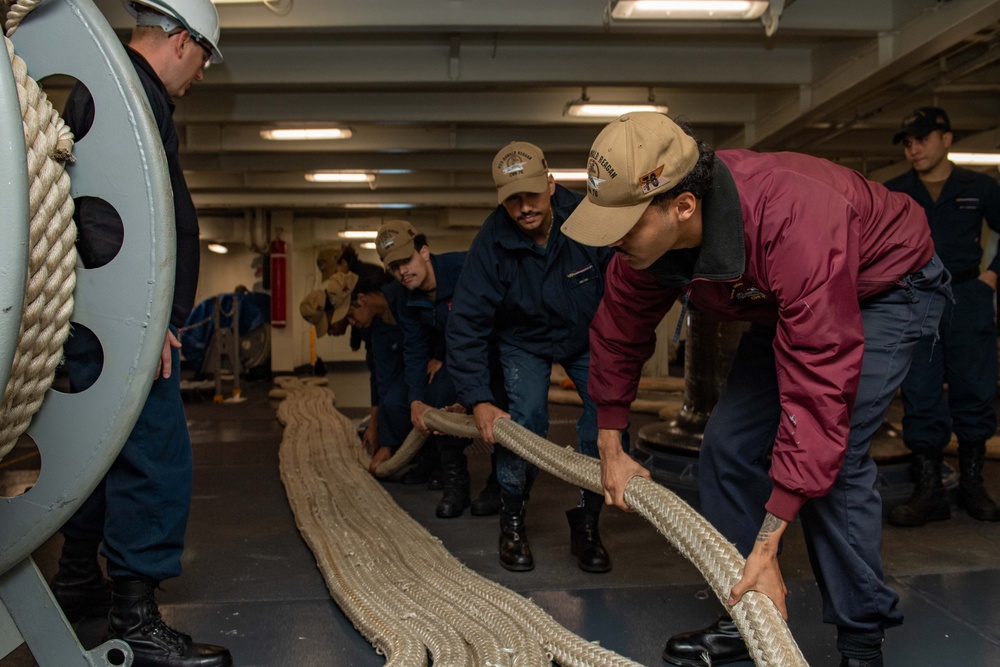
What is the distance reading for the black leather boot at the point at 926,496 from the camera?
11.7 feet

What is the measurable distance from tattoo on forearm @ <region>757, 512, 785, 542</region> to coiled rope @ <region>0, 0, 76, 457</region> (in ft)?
4.50

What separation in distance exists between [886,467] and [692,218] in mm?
2820

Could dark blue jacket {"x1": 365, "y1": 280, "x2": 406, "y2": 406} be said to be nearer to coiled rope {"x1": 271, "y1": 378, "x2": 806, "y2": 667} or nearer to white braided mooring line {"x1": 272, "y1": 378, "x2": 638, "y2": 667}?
white braided mooring line {"x1": 272, "y1": 378, "x2": 638, "y2": 667}

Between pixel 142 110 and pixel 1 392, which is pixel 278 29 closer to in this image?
pixel 142 110

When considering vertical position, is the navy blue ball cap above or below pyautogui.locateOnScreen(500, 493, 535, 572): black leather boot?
above

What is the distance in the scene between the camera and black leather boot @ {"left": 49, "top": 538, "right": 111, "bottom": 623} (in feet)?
8.21

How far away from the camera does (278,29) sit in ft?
17.5

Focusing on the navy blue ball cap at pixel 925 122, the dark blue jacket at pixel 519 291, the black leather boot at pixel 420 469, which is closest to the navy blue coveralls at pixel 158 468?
the dark blue jacket at pixel 519 291

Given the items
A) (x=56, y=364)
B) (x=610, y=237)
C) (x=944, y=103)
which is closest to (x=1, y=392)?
(x=56, y=364)

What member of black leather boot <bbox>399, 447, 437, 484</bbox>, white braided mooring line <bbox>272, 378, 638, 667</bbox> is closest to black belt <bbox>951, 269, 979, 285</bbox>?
white braided mooring line <bbox>272, 378, 638, 667</bbox>

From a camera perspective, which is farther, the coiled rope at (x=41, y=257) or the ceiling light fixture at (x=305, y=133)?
the ceiling light fixture at (x=305, y=133)

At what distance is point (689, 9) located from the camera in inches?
185

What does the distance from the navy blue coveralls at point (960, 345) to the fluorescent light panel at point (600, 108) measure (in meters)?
3.69

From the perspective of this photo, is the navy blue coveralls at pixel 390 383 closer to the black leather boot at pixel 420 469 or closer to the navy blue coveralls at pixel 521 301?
the black leather boot at pixel 420 469
